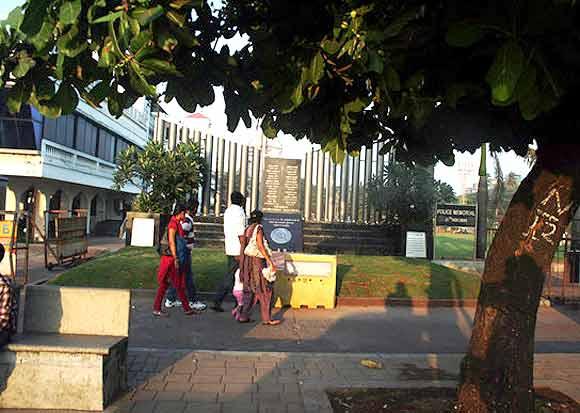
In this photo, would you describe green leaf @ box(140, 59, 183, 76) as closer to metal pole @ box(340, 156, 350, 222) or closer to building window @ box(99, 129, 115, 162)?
metal pole @ box(340, 156, 350, 222)

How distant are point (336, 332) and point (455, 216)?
9871 millimetres

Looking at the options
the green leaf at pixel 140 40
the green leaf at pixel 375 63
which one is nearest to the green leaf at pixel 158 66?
the green leaf at pixel 140 40

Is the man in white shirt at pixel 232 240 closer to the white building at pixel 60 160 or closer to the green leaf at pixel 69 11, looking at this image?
the green leaf at pixel 69 11

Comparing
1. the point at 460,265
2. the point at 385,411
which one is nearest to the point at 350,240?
the point at 460,265

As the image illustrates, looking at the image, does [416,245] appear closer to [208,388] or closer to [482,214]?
[482,214]

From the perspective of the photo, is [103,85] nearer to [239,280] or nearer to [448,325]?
[239,280]

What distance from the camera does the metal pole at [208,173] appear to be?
61.3 feet

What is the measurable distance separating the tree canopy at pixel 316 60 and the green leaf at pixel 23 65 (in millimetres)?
11

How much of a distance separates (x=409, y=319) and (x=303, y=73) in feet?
21.6

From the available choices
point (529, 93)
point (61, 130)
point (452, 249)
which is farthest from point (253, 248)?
point (61, 130)

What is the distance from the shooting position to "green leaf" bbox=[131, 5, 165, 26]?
195 centimetres

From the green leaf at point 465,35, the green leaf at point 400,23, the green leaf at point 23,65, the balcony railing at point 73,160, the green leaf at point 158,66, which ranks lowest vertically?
the green leaf at point 158,66

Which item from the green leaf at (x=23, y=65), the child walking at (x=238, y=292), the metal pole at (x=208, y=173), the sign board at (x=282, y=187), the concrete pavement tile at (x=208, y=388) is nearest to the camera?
the green leaf at (x=23, y=65)

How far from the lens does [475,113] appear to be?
396 centimetres
